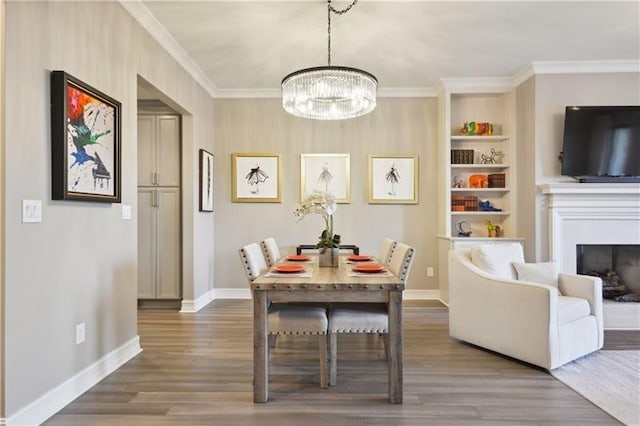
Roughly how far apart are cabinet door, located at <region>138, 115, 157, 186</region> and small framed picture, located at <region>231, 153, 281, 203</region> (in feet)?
3.28

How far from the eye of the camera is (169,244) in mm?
4477

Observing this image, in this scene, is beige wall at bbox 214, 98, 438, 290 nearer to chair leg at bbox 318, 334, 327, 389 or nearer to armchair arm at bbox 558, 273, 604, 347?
armchair arm at bbox 558, 273, 604, 347

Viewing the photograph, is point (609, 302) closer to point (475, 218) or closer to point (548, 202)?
point (548, 202)

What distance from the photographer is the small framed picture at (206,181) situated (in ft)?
14.9

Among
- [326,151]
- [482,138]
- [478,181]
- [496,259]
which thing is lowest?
[496,259]

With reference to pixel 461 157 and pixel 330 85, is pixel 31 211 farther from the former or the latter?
pixel 461 157

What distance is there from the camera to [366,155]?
16.4 ft

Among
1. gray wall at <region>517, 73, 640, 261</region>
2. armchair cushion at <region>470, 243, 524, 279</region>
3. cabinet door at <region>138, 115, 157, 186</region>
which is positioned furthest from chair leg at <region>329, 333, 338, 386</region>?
cabinet door at <region>138, 115, 157, 186</region>

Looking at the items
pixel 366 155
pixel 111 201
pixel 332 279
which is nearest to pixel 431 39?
pixel 366 155

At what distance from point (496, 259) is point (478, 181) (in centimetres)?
187

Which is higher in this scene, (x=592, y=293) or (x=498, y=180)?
(x=498, y=180)

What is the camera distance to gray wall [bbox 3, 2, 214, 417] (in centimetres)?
186

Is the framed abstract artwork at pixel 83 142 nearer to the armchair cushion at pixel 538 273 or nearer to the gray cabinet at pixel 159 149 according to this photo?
the gray cabinet at pixel 159 149

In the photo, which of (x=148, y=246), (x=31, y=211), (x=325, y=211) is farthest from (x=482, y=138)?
(x=31, y=211)
